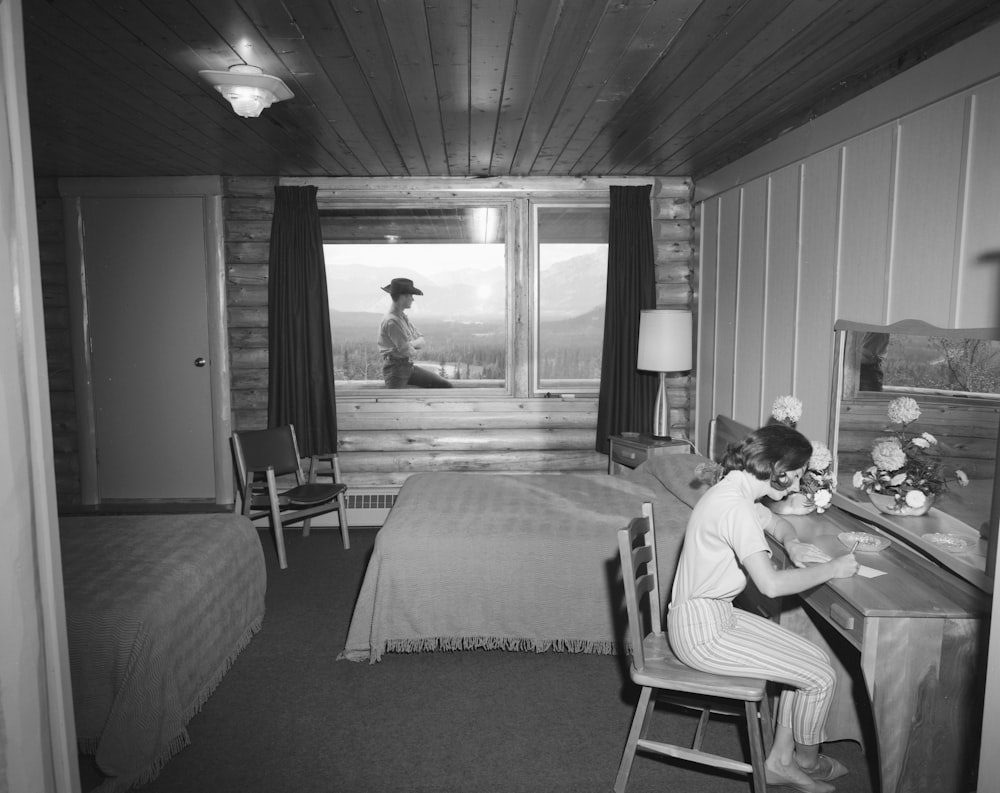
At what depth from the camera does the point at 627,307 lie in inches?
212

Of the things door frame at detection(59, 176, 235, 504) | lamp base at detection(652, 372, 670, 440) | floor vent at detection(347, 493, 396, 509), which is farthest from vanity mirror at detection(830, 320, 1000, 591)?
door frame at detection(59, 176, 235, 504)

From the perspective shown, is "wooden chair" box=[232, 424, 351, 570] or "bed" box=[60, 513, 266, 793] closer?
"bed" box=[60, 513, 266, 793]

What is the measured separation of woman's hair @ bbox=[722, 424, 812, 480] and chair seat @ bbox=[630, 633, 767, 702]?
0.63 m

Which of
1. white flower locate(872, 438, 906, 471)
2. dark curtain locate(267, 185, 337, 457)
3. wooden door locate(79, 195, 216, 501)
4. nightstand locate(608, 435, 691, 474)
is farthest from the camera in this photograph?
wooden door locate(79, 195, 216, 501)

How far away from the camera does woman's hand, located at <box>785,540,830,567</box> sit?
2.36 metres

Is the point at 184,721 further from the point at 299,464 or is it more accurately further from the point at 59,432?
the point at 59,432

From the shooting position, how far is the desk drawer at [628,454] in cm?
490

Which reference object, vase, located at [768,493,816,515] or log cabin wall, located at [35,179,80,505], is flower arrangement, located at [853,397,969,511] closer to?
vase, located at [768,493,816,515]

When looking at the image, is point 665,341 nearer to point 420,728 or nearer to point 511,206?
point 511,206

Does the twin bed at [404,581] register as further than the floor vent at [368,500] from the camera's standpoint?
No

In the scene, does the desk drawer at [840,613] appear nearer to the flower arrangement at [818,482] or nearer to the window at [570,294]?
the flower arrangement at [818,482]

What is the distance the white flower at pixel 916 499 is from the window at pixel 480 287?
316 centimetres

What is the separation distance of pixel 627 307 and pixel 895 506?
2936 mm

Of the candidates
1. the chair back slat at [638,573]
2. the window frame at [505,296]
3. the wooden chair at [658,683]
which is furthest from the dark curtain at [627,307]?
the wooden chair at [658,683]
